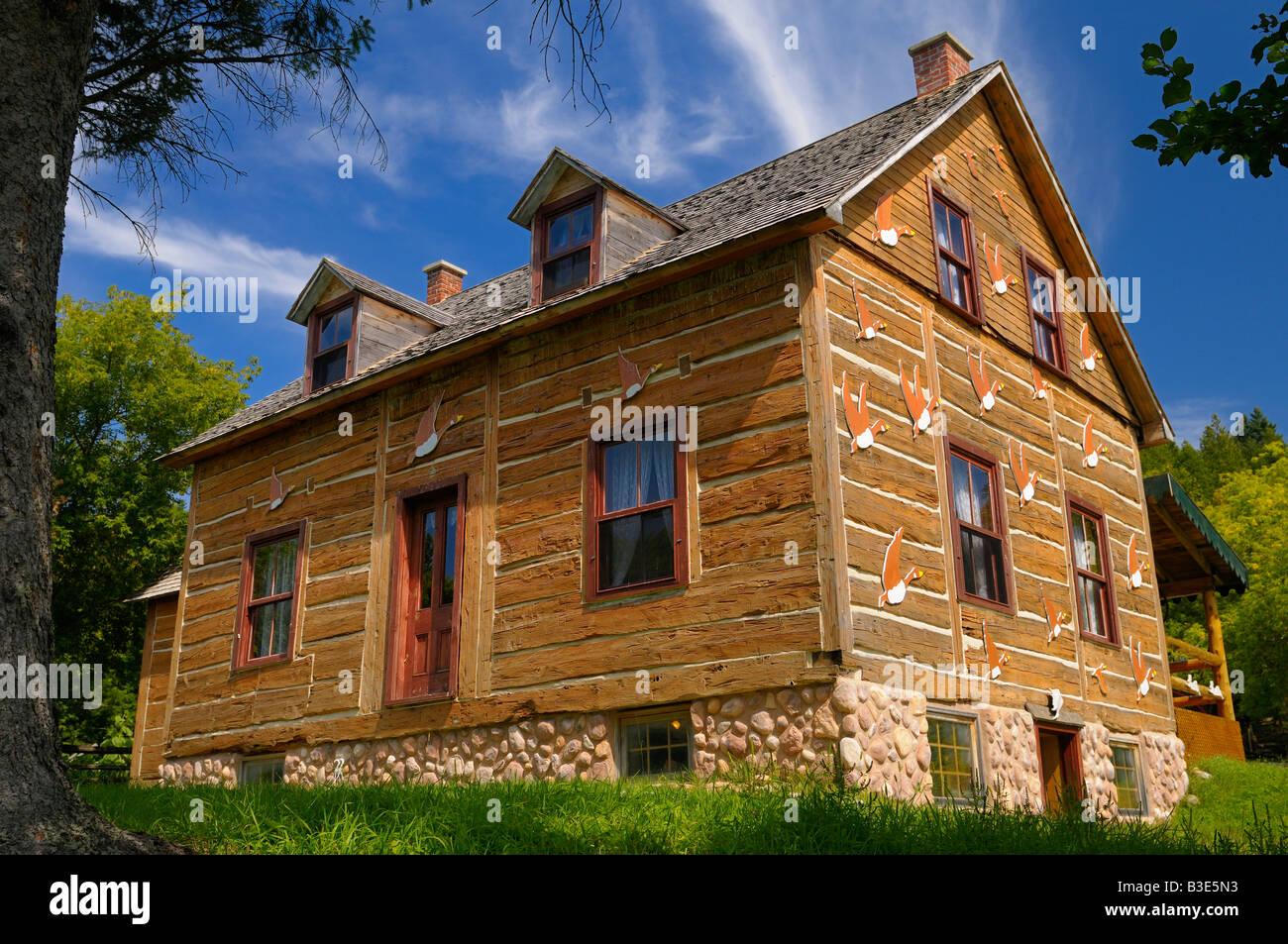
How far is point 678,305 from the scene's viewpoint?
11.4 m

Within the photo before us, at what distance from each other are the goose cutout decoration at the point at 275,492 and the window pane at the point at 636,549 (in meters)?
5.83

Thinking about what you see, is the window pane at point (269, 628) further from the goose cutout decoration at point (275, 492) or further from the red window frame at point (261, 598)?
the goose cutout decoration at point (275, 492)

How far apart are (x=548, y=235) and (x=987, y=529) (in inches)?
248

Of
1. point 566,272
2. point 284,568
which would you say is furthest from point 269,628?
point 566,272

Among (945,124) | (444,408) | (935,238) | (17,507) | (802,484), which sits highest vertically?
(945,124)

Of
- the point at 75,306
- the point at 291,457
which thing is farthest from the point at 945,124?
the point at 75,306

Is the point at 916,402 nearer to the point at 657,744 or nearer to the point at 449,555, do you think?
the point at 657,744

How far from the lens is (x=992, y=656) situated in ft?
37.6

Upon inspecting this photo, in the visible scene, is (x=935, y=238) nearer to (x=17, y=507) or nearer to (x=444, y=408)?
(x=444, y=408)

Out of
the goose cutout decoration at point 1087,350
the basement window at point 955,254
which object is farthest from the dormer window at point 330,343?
the goose cutout decoration at point 1087,350

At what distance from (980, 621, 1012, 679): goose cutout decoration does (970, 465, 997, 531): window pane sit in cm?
132

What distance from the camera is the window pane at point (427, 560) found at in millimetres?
13305

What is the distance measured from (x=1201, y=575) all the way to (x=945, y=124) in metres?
11.5

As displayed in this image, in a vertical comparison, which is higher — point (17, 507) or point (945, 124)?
point (945, 124)
